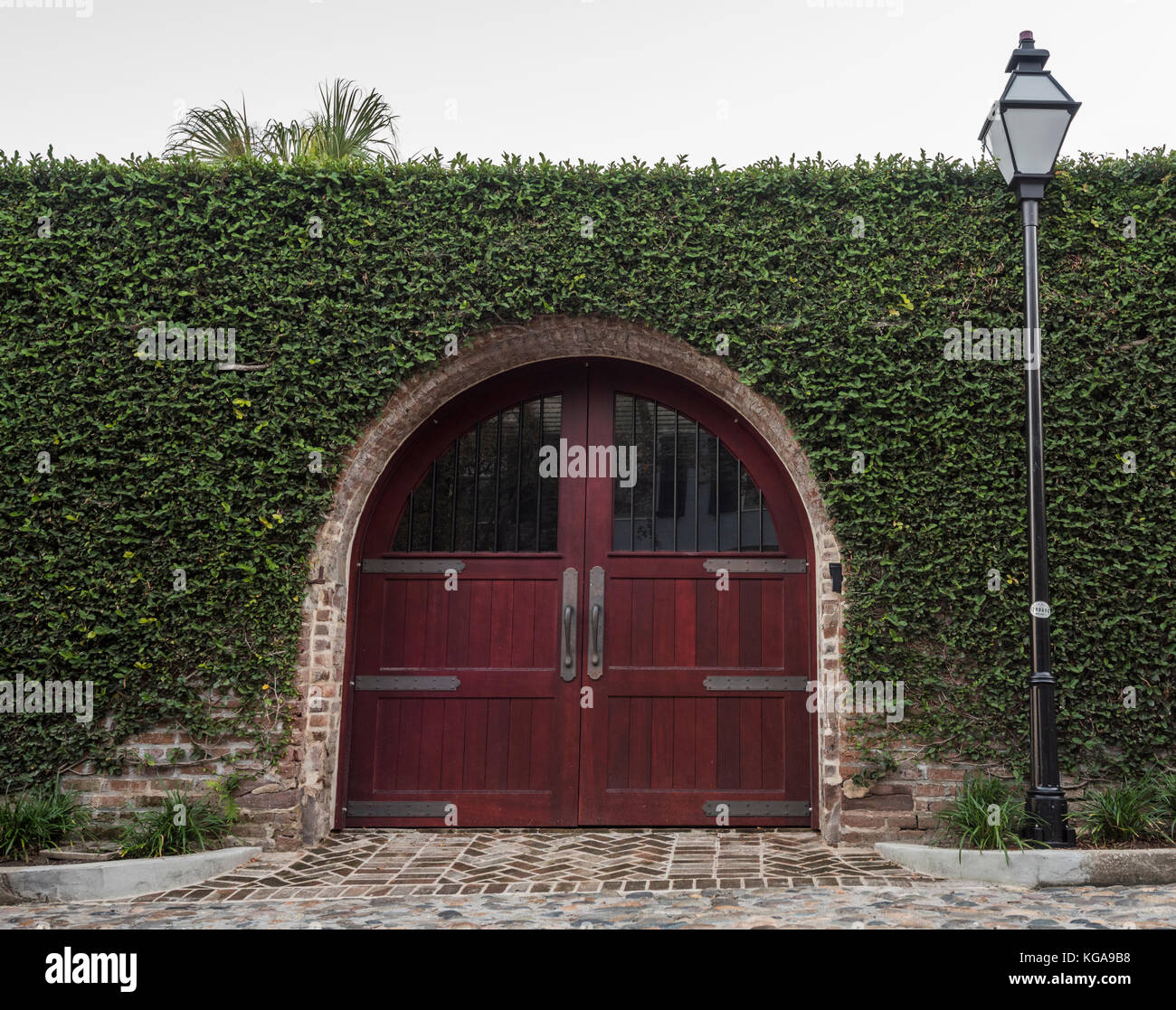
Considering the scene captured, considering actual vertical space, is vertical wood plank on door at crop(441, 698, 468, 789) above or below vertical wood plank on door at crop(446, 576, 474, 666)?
below

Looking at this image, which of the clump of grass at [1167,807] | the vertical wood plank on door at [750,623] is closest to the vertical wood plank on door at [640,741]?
the vertical wood plank on door at [750,623]

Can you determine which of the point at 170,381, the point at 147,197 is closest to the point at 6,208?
the point at 147,197

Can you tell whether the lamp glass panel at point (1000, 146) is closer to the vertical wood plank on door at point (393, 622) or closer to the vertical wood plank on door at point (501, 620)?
the vertical wood plank on door at point (501, 620)

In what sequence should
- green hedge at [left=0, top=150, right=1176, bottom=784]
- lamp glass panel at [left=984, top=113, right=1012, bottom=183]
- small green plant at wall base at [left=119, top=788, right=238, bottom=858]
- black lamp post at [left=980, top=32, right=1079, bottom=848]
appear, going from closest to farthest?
black lamp post at [left=980, top=32, right=1079, bottom=848]
small green plant at wall base at [left=119, top=788, right=238, bottom=858]
lamp glass panel at [left=984, top=113, right=1012, bottom=183]
green hedge at [left=0, top=150, right=1176, bottom=784]

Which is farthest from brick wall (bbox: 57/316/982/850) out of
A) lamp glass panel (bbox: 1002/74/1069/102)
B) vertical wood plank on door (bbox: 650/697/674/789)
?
lamp glass panel (bbox: 1002/74/1069/102)

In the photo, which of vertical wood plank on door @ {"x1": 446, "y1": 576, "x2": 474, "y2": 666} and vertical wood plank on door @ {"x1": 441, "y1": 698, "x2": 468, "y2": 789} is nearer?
vertical wood plank on door @ {"x1": 441, "y1": 698, "x2": 468, "y2": 789}

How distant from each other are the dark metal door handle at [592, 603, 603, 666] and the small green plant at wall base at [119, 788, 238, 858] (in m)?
2.49

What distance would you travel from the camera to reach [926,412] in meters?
5.62

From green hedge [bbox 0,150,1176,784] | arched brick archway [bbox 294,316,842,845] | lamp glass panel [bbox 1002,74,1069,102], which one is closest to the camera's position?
lamp glass panel [bbox 1002,74,1069,102]

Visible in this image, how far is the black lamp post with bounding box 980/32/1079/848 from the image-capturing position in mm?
4887

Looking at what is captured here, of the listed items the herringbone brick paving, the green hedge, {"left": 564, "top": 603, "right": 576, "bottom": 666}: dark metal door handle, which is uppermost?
the green hedge

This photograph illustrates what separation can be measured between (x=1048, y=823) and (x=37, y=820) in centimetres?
585

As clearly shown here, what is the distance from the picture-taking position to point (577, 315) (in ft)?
19.4

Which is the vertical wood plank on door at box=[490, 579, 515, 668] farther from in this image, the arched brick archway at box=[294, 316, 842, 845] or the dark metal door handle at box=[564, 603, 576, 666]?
the arched brick archway at box=[294, 316, 842, 845]
